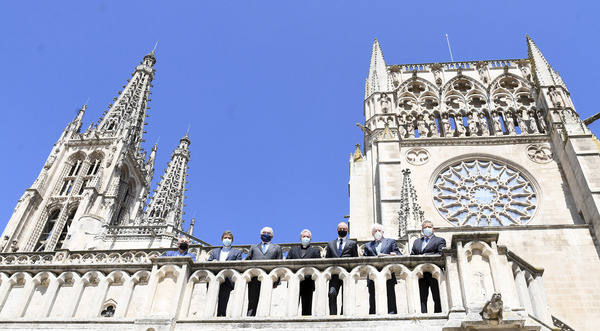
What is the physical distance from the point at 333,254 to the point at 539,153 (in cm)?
1802

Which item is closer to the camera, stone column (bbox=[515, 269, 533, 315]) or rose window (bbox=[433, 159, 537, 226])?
stone column (bbox=[515, 269, 533, 315])

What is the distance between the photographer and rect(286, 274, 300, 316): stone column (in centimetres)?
569

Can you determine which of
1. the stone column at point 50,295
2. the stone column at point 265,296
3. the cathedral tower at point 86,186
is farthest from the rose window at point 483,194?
the cathedral tower at point 86,186

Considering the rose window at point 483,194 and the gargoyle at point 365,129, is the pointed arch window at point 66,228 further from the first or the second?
the rose window at point 483,194

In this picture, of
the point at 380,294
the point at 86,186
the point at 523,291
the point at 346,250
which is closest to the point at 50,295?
the point at 346,250

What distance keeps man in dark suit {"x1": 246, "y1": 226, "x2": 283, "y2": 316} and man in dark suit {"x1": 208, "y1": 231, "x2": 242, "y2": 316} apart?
8.7 inches

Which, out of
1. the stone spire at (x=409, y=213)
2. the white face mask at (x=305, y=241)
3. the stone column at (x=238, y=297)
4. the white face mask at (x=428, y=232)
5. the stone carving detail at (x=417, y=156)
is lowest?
the stone column at (x=238, y=297)

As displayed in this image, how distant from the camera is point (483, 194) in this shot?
68.8 feet

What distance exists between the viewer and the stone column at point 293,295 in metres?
5.69

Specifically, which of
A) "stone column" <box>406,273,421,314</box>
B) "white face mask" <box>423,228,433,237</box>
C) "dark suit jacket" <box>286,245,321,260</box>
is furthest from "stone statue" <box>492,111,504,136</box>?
"stone column" <box>406,273,421,314</box>

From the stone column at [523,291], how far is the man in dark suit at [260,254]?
9.39 ft

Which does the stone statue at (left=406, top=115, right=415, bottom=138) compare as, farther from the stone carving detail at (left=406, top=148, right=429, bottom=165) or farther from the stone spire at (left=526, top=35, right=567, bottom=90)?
the stone spire at (left=526, top=35, right=567, bottom=90)

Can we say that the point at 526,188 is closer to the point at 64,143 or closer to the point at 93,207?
the point at 93,207

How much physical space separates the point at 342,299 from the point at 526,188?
56.2 feet
